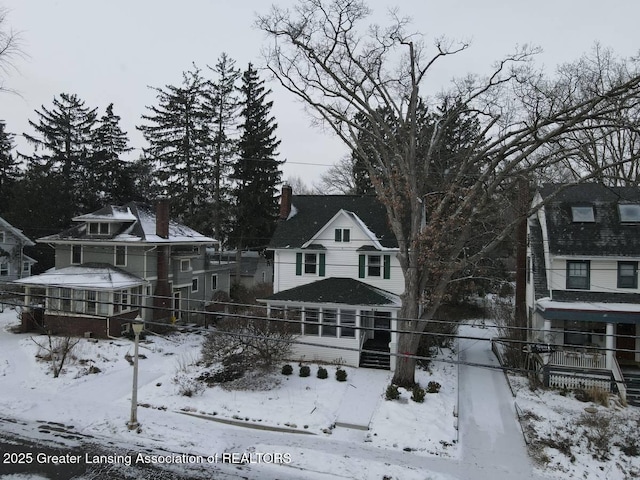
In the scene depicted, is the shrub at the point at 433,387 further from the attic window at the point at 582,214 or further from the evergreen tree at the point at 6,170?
the evergreen tree at the point at 6,170

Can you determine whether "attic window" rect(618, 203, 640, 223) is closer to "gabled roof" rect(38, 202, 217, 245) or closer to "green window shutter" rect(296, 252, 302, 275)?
"green window shutter" rect(296, 252, 302, 275)

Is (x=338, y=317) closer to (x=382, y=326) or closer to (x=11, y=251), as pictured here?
(x=382, y=326)

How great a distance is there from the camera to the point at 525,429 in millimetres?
14227

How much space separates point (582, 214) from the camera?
71.2 feet

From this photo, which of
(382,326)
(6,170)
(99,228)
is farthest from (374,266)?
(6,170)

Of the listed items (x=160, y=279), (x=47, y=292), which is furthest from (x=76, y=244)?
(x=160, y=279)

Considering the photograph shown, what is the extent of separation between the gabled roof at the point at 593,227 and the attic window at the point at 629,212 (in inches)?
6.1

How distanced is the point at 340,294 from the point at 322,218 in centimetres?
586

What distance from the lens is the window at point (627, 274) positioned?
64.6 ft

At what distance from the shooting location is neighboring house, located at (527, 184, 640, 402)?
18.3 metres

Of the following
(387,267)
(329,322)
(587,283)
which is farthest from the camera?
(387,267)

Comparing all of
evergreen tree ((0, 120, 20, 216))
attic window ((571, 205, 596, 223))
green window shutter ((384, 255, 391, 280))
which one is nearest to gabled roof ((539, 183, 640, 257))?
attic window ((571, 205, 596, 223))

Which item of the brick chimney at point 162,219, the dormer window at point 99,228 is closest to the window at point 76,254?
the dormer window at point 99,228

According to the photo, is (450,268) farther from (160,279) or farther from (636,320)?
(160,279)
